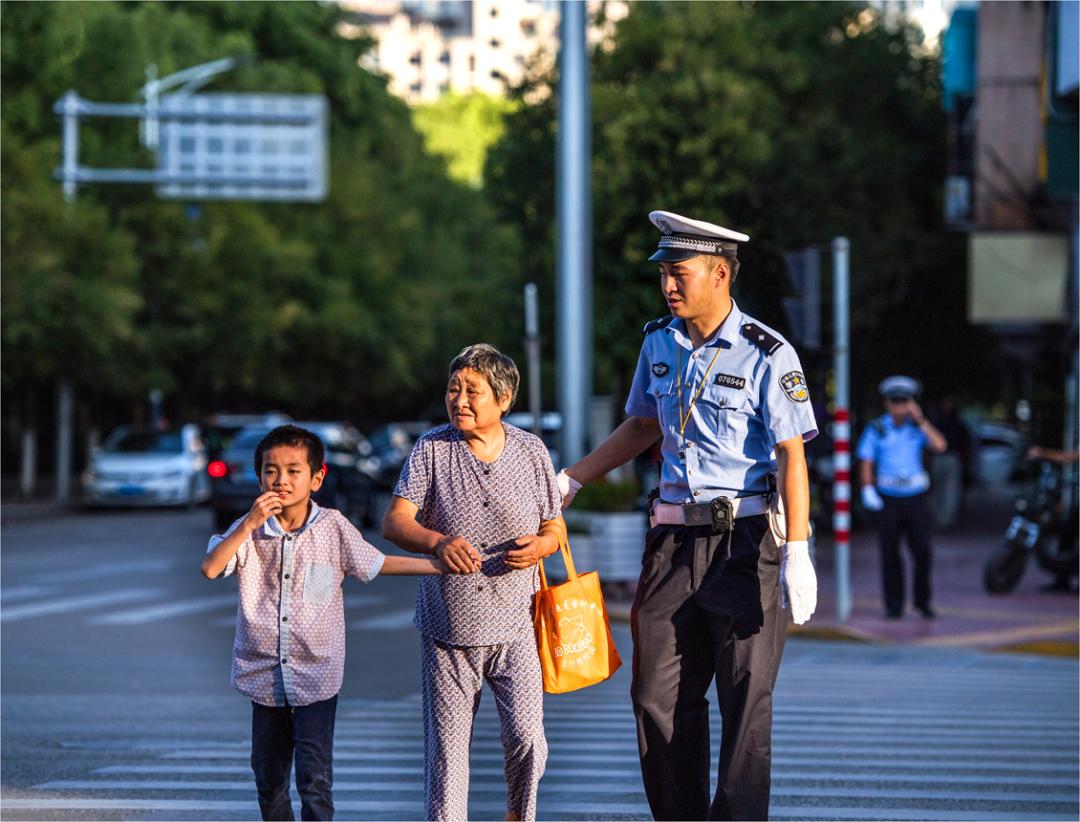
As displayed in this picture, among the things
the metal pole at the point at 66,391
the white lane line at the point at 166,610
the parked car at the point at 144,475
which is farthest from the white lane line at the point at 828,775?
the parked car at the point at 144,475

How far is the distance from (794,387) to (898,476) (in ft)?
31.7

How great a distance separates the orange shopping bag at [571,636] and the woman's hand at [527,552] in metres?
0.16

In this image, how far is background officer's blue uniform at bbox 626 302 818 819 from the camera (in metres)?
5.50

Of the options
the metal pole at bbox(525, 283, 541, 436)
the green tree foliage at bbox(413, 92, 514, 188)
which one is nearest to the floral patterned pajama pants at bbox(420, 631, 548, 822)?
the metal pole at bbox(525, 283, 541, 436)

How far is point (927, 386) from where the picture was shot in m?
37.9

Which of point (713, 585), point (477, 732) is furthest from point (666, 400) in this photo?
point (477, 732)

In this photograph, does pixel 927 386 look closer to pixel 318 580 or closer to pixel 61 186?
pixel 61 186

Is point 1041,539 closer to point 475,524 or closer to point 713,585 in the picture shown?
point 713,585

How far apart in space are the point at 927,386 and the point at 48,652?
26.6 meters

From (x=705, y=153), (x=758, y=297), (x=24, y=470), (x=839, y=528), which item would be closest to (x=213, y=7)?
(x=24, y=470)

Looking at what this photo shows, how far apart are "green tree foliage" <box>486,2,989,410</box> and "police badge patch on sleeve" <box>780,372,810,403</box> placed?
25116 millimetres

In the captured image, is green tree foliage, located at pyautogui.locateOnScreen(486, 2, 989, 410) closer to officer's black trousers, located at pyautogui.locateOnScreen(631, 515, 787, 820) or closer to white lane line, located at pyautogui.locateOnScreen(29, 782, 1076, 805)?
white lane line, located at pyautogui.locateOnScreen(29, 782, 1076, 805)

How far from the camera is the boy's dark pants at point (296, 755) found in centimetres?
571

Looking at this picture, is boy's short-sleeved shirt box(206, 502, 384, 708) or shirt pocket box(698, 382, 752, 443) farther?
boy's short-sleeved shirt box(206, 502, 384, 708)
